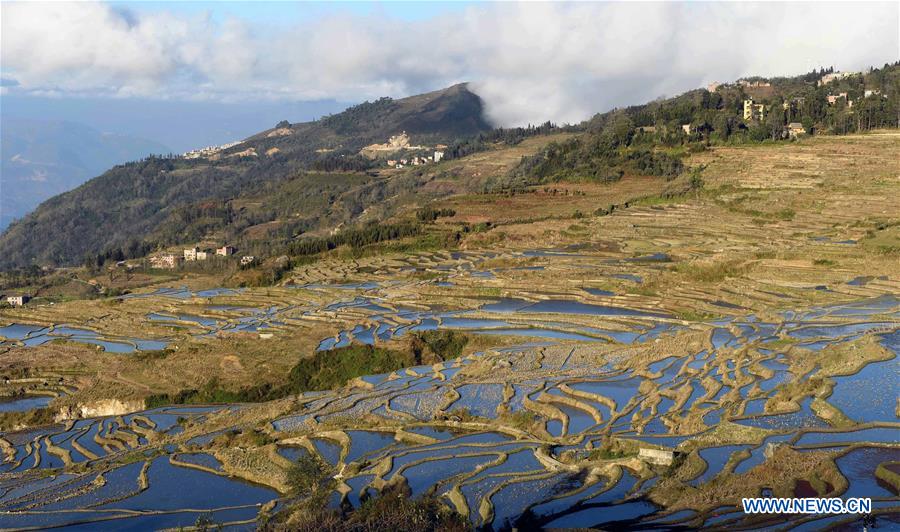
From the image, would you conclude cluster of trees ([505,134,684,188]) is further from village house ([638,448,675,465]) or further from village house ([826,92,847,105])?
village house ([638,448,675,465])

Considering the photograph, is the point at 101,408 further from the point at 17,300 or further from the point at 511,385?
the point at 17,300

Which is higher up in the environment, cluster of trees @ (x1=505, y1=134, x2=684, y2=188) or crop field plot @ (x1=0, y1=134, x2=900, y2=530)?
cluster of trees @ (x1=505, y1=134, x2=684, y2=188)

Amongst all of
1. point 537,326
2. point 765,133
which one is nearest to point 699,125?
point 765,133

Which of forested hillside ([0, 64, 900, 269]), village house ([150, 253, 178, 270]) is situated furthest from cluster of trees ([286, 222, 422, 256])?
village house ([150, 253, 178, 270])

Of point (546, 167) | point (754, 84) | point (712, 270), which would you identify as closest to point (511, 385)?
point (712, 270)

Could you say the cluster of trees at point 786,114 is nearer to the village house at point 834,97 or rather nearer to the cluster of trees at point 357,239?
the village house at point 834,97

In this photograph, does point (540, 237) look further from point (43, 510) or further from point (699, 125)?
point (43, 510)
